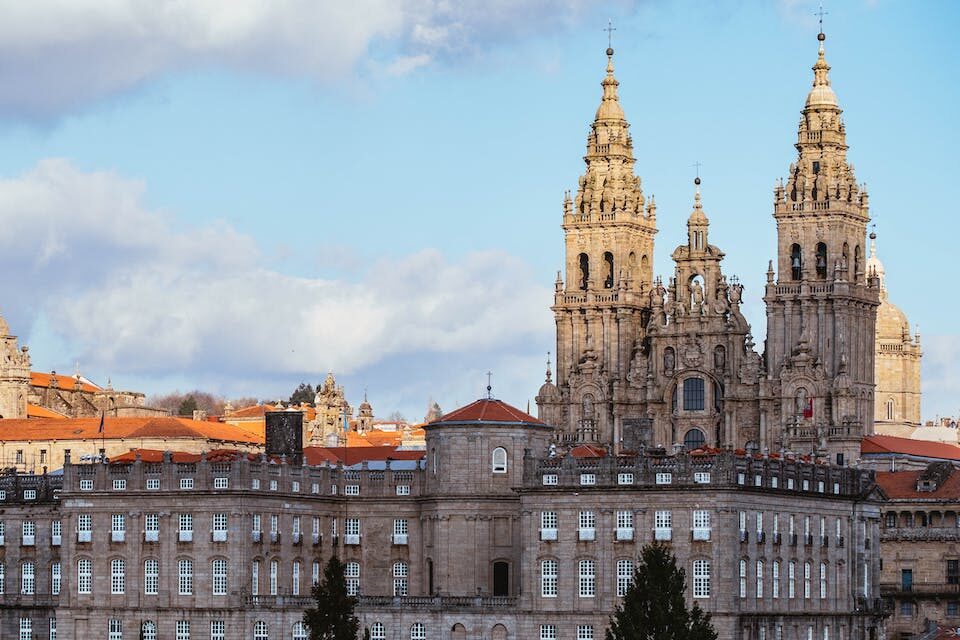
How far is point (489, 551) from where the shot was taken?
155 m

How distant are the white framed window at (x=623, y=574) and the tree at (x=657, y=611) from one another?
14.5 meters

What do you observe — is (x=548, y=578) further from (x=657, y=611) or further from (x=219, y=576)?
(x=657, y=611)

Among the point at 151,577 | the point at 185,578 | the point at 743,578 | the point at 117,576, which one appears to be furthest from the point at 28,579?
the point at 743,578

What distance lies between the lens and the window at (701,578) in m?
145

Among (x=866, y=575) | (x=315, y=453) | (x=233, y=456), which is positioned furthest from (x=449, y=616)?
(x=315, y=453)

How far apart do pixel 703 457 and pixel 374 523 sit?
21965 mm

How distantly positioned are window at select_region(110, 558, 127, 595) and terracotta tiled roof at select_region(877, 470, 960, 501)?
193 feet

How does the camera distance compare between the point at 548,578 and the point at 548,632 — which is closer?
the point at 548,632

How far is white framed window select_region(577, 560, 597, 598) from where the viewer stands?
147 metres

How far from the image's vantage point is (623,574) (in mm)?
146125

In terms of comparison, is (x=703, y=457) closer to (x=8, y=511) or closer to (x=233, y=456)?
(x=233, y=456)

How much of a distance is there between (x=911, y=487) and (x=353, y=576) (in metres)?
49.5

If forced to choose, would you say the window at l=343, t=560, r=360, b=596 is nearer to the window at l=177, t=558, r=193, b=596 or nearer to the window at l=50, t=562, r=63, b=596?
the window at l=177, t=558, r=193, b=596

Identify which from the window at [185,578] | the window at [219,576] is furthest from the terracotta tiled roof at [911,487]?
the window at [185,578]
